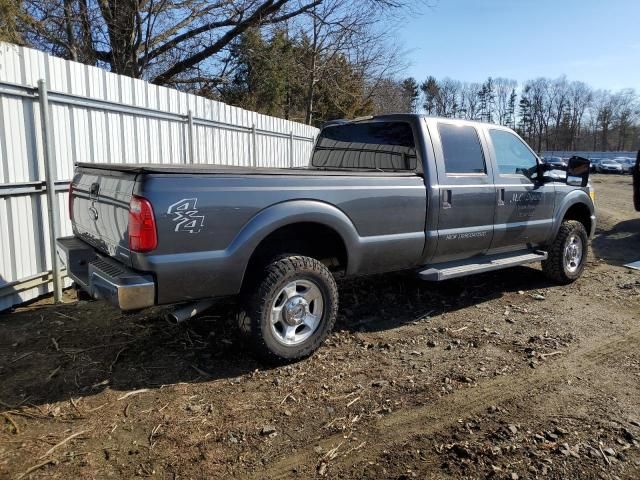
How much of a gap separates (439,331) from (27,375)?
11.4 feet

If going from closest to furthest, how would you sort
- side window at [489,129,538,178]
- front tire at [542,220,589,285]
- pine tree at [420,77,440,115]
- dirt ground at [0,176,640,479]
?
dirt ground at [0,176,640,479], side window at [489,129,538,178], front tire at [542,220,589,285], pine tree at [420,77,440,115]

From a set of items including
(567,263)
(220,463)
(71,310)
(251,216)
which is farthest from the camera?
(567,263)

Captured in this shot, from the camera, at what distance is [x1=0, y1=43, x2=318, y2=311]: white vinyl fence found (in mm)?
4875

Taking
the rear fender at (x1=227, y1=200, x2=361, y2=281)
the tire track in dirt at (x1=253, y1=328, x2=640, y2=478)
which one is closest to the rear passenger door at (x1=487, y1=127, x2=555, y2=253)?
the tire track in dirt at (x1=253, y1=328, x2=640, y2=478)

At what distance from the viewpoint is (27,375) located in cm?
364

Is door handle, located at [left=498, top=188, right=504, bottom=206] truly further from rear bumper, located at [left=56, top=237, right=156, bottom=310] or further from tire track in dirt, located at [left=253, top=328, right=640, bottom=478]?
rear bumper, located at [left=56, top=237, right=156, bottom=310]

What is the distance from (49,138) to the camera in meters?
5.15

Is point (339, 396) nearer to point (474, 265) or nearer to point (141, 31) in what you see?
point (474, 265)

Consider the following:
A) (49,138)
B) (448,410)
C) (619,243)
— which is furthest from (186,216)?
(619,243)

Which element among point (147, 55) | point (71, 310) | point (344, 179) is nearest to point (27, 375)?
point (71, 310)

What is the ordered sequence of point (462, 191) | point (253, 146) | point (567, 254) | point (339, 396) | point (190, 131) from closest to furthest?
1. point (339, 396)
2. point (462, 191)
3. point (567, 254)
4. point (190, 131)
5. point (253, 146)

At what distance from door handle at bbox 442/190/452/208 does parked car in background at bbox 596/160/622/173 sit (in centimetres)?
5140

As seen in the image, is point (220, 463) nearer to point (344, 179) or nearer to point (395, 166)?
point (344, 179)

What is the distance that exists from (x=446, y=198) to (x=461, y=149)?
0.68m
